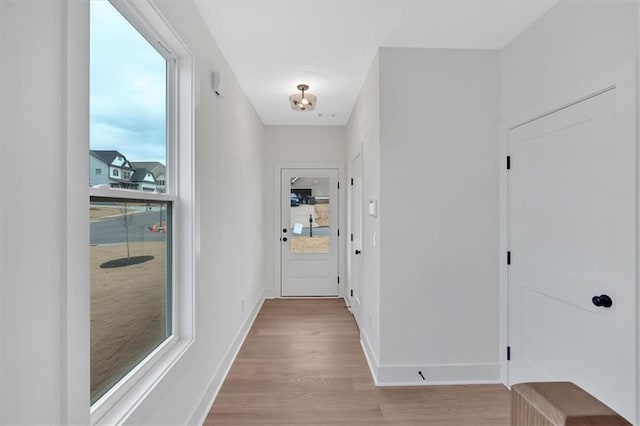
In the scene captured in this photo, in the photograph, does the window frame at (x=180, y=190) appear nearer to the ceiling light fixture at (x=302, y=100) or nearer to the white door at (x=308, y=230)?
the ceiling light fixture at (x=302, y=100)

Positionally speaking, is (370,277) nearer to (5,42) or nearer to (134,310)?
(134,310)

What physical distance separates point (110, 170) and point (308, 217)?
349 centimetres

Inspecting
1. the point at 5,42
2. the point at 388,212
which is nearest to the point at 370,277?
the point at 388,212

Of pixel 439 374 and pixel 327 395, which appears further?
pixel 439 374

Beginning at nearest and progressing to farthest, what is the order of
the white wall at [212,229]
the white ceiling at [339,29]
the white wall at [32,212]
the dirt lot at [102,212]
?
the white wall at [32,212] < the dirt lot at [102,212] < the white wall at [212,229] < the white ceiling at [339,29]

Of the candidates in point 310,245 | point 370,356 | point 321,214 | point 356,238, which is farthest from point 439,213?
point 310,245

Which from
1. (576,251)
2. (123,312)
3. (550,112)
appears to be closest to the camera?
(123,312)

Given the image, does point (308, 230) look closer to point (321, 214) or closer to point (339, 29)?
point (321, 214)

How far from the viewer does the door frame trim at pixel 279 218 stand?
15.1 feet

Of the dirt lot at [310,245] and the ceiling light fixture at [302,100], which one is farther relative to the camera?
the dirt lot at [310,245]

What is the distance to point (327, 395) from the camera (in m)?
2.22

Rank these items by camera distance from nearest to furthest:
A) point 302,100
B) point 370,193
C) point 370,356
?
point 370,356 → point 370,193 → point 302,100

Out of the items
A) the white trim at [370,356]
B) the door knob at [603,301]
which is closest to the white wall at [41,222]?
the white trim at [370,356]

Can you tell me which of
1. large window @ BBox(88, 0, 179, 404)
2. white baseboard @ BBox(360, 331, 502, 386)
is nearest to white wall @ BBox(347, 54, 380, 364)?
white baseboard @ BBox(360, 331, 502, 386)
